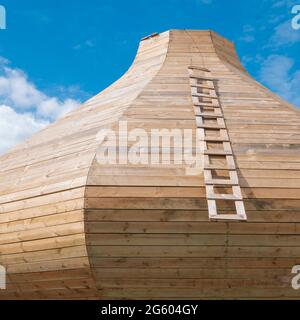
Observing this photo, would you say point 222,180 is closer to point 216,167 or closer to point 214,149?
point 216,167

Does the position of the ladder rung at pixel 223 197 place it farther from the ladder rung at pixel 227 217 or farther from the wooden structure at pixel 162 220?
the ladder rung at pixel 227 217

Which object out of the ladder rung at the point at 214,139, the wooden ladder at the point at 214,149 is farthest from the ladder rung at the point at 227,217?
the ladder rung at the point at 214,139

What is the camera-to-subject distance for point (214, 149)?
364 inches

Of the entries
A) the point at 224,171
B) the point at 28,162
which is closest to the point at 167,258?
the point at 224,171

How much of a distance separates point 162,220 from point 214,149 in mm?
1876

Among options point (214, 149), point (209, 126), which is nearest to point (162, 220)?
point (214, 149)

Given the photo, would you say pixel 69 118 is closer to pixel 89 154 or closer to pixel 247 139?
pixel 89 154

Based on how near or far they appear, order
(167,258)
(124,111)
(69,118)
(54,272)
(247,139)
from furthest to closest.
Answer: 1. (69,118)
2. (124,111)
3. (247,139)
4. (54,272)
5. (167,258)

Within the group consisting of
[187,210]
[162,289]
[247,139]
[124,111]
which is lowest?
[162,289]

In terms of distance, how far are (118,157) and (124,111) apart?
157 cm

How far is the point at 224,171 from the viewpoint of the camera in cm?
890

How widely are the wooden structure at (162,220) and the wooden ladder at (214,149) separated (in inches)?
1.0

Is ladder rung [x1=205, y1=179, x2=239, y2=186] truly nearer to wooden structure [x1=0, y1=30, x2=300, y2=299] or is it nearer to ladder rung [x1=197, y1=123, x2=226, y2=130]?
wooden structure [x1=0, y1=30, x2=300, y2=299]

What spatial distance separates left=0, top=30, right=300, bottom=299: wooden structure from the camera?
8.28 metres
